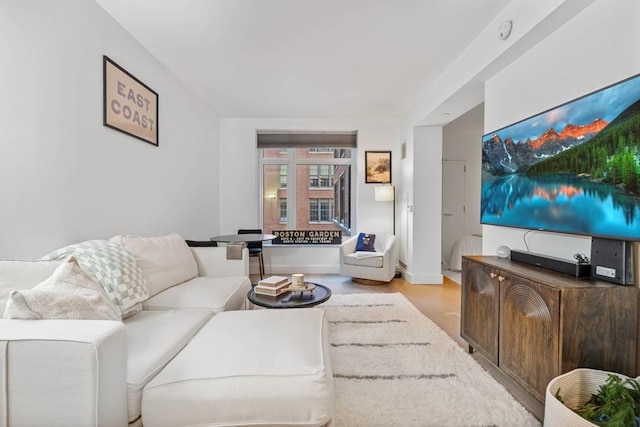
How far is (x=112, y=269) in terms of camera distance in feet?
5.54

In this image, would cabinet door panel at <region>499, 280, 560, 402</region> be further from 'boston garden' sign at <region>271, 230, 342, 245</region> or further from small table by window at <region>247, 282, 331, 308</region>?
'boston garden' sign at <region>271, 230, 342, 245</region>

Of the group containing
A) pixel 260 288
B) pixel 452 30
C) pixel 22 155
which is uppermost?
pixel 452 30

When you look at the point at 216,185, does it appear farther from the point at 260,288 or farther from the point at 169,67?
the point at 260,288

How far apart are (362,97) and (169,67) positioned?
7.40 feet

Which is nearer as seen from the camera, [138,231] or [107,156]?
[107,156]

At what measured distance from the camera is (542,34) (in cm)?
186

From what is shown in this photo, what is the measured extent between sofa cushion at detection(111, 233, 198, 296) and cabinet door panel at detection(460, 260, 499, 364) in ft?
7.35

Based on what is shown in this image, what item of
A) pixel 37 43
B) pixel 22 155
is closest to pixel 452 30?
pixel 37 43

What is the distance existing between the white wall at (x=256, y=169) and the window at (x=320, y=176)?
57cm

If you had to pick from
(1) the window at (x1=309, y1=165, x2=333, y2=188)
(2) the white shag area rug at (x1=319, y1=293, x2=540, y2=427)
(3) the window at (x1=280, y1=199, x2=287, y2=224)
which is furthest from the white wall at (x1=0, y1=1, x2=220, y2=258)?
(1) the window at (x1=309, y1=165, x2=333, y2=188)

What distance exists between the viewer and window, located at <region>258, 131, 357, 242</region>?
4.98 metres

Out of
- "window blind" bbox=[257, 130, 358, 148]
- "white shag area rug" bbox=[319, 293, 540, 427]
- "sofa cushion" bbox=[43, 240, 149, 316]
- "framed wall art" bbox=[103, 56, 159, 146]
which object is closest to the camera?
"white shag area rug" bbox=[319, 293, 540, 427]

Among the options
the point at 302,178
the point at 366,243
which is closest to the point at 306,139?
the point at 302,178

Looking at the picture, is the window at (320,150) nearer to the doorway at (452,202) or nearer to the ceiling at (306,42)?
the ceiling at (306,42)
